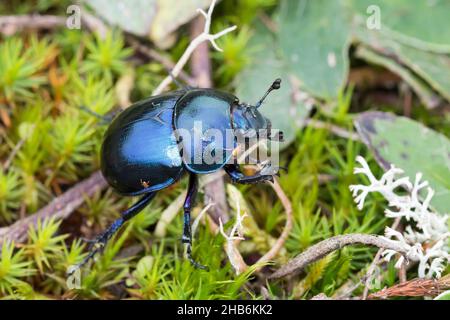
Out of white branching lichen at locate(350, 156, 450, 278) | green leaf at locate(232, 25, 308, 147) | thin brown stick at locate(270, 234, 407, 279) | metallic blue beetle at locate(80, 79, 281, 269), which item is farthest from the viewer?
green leaf at locate(232, 25, 308, 147)

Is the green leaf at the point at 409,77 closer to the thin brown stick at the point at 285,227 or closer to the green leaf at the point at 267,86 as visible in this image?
the green leaf at the point at 267,86

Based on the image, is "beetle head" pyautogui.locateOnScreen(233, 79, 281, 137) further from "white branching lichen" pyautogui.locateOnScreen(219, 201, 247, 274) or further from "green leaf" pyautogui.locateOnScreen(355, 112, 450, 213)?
"green leaf" pyautogui.locateOnScreen(355, 112, 450, 213)

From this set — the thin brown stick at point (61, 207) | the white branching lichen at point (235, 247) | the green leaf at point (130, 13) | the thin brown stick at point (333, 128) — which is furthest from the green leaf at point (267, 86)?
the thin brown stick at point (61, 207)

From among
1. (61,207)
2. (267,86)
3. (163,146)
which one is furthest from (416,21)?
(61,207)

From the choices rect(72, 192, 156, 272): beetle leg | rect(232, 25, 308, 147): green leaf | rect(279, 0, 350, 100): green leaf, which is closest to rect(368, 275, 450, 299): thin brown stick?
rect(232, 25, 308, 147): green leaf

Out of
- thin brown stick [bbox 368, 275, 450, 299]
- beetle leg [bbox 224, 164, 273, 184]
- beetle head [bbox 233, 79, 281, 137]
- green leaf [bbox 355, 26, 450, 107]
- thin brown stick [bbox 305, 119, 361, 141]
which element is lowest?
thin brown stick [bbox 368, 275, 450, 299]

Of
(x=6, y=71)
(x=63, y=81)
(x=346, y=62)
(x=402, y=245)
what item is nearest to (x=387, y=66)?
(x=346, y=62)

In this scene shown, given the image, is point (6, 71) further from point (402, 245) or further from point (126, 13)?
point (402, 245)
